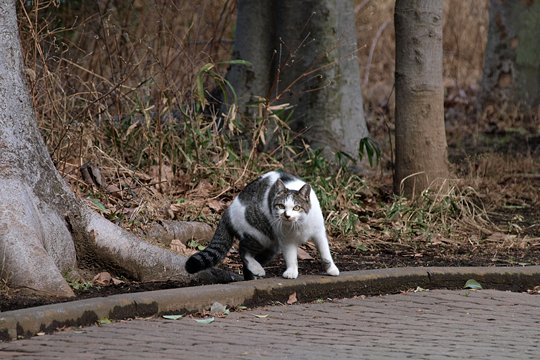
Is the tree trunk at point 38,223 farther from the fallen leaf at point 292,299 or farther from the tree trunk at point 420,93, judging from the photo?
the tree trunk at point 420,93

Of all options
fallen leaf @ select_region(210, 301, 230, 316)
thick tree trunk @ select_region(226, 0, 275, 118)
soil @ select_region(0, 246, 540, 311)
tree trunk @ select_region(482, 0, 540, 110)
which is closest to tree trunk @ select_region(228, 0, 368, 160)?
thick tree trunk @ select_region(226, 0, 275, 118)

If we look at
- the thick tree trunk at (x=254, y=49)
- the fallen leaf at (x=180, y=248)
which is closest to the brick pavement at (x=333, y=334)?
the fallen leaf at (x=180, y=248)

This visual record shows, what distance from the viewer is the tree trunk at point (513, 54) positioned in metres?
17.2

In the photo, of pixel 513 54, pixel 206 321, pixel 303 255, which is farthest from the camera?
pixel 513 54

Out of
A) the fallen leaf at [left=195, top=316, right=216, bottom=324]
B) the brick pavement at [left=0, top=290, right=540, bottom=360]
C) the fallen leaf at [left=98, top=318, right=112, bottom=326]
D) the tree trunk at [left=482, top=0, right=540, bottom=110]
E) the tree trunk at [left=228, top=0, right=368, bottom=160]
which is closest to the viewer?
the brick pavement at [left=0, top=290, right=540, bottom=360]

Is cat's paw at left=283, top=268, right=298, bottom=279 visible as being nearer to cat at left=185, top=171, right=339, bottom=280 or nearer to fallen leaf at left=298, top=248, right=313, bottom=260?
cat at left=185, top=171, right=339, bottom=280

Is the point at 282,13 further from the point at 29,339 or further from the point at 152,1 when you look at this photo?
the point at 29,339

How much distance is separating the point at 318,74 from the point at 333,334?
18.4ft

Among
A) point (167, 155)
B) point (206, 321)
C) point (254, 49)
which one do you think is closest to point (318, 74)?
point (254, 49)

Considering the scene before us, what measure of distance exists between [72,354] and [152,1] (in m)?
6.61

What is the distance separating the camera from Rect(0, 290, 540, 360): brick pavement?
5.66 m

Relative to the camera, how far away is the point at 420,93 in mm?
10453

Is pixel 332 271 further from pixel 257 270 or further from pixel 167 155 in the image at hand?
pixel 167 155

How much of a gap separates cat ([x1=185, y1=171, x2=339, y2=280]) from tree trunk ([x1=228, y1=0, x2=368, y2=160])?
368cm
